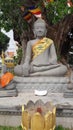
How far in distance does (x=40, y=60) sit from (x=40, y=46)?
328 mm

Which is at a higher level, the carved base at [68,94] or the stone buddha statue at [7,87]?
the stone buddha statue at [7,87]

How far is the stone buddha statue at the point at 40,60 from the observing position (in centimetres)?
729

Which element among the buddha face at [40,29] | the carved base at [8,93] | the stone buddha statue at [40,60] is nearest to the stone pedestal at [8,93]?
the carved base at [8,93]

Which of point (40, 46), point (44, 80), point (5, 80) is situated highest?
point (40, 46)

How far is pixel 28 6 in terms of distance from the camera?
12.4m

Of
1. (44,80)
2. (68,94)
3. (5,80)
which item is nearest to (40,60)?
(44,80)

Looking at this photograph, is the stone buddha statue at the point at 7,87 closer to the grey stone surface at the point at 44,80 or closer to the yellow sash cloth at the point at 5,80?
the yellow sash cloth at the point at 5,80

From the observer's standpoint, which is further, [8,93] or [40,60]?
[40,60]

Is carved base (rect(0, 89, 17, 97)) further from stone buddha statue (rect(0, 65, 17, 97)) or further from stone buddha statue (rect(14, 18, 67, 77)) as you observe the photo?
stone buddha statue (rect(14, 18, 67, 77))

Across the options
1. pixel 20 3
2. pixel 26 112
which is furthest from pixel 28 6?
pixel 26 112

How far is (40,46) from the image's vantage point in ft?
25.1

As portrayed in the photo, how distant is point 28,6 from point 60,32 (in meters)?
1.67

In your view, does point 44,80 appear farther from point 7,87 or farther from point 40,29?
point 40,29

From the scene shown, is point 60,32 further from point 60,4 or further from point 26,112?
point 26,112
